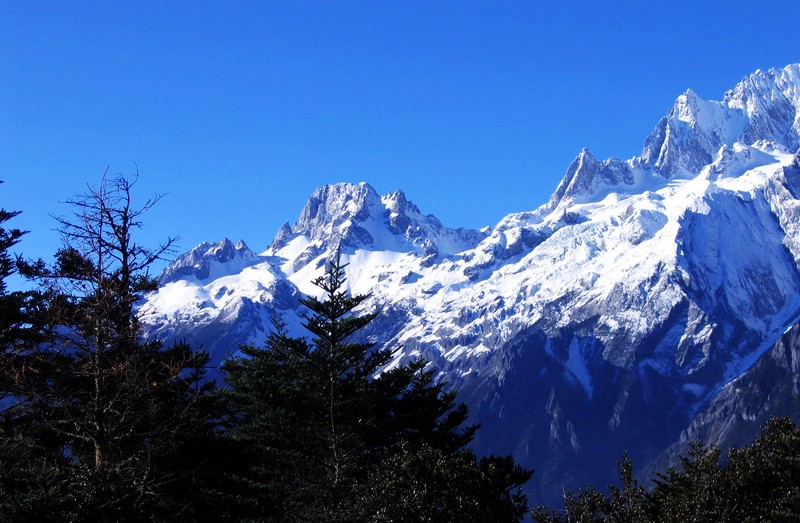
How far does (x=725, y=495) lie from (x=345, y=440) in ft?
53.7

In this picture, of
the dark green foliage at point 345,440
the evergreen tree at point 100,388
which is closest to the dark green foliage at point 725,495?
the dark green foliage at point 345,440

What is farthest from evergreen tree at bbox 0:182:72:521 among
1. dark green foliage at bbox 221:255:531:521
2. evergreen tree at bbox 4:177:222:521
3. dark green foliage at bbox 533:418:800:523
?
dark green foliage at bbox 533:418:800:523

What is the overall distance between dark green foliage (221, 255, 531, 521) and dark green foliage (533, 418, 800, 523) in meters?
3.58

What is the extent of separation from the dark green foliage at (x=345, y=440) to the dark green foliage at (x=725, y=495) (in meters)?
3.58

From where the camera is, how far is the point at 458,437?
188ft

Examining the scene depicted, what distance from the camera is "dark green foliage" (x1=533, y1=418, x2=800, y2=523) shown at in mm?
32844

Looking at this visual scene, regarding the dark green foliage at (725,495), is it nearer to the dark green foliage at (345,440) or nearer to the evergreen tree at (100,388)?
the dark green foliage at (345,440)

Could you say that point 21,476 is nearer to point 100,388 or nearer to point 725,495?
point 100,388

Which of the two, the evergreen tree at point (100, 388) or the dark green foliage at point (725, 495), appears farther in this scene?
the dark green foliage at point (725, 495)

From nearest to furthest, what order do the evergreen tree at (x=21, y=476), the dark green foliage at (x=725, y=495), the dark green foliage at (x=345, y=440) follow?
the evergreen tree at (x=21, y=476) → the dark green foliage at (x=345, y=440) → the dark green foliage at (x=725, y=495)

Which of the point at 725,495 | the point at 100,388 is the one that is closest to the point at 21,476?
the point at 100,388

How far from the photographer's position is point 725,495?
34406mm

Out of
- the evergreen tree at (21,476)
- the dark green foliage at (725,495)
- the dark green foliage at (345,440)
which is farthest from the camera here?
the dark green foliage at (725,495)

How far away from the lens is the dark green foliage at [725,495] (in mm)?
32844
